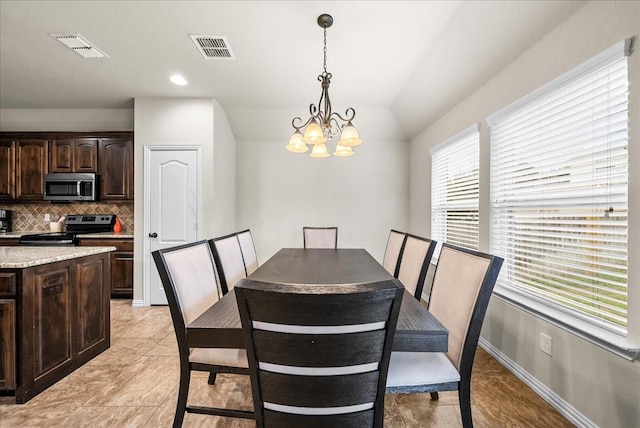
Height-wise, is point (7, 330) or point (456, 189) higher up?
point (456, 189)

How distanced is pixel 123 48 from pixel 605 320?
4.11 metres

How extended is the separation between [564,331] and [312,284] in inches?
62.0

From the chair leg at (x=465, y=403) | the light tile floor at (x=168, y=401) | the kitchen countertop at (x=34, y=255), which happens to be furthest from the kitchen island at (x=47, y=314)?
the chair leg at (x=465, y=403)

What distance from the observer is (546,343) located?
6.19ft

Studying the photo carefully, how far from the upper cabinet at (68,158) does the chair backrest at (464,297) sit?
4.21 metres

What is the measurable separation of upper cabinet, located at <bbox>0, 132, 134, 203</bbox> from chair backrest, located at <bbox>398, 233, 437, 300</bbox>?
3.79 m

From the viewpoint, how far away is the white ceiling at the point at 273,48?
7.09 feet

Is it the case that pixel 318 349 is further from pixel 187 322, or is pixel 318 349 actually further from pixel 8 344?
pixel 8 344

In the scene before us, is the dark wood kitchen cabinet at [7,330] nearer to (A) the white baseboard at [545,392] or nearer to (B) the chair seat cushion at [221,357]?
(B) the chair seat cushion at [221,357]

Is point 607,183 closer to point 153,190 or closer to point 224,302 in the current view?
point 224,302

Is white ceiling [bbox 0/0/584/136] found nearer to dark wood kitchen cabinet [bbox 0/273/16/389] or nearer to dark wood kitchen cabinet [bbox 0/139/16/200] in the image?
dark wood kitchen cabinet [bbox 0/139/16/200]

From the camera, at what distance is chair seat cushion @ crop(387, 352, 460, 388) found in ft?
4.38

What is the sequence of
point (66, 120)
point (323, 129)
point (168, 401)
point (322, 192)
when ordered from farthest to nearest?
1. point (322, 192)
2. point (66, 120)
3. point (323, 129)
4. point (168, 401)

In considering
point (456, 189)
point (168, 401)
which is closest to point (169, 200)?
point (168, 401)
